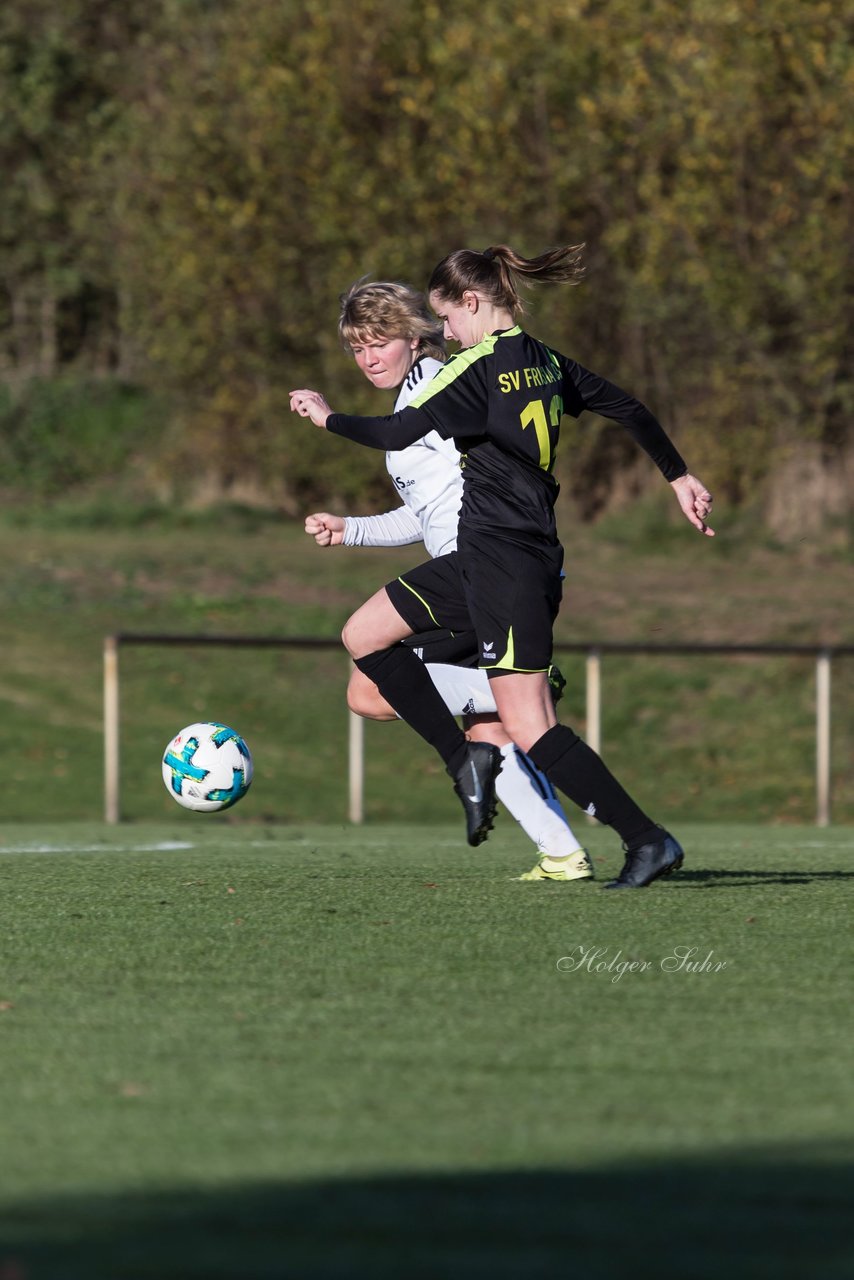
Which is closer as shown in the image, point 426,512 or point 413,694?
point 413,694

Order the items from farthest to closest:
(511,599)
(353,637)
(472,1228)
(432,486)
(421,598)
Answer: (432,486)
(353,637)
(421,598)
(511,599)
(472,1228)

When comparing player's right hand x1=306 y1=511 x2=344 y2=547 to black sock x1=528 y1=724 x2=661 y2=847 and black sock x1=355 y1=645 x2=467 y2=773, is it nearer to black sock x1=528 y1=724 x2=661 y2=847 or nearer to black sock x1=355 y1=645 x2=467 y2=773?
black sock x1=355 y1=645 x2=467 y2=773

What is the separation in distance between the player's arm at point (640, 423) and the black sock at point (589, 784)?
2.73ft

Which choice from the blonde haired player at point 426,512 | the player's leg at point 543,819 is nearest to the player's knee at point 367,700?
the blonde haired player at point 426,512

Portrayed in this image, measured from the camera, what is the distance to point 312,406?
6781 millimetres

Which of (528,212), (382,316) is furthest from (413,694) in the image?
(528,212)

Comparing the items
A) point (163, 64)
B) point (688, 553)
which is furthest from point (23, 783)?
point (163, 64)

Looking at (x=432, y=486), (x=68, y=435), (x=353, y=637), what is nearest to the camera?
(x=353, y=637)

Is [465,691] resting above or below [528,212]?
below

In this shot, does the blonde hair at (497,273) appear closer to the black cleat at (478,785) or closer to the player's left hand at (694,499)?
the player's left hand at (694,499)

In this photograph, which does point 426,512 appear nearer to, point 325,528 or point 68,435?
point 325,528

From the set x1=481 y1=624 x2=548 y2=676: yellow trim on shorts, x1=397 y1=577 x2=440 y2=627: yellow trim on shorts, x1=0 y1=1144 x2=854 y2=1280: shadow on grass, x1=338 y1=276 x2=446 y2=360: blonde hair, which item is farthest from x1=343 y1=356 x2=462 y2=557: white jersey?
x1=0 y1=1144 x2=854 y2=1280: shadow on grass

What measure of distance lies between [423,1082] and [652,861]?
2.91 meters

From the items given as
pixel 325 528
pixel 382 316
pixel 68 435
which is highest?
pixel 68 435
